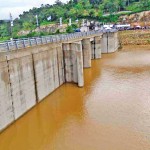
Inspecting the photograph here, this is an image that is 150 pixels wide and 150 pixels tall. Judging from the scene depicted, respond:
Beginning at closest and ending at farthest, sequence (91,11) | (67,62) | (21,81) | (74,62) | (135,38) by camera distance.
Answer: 1. (21,81)
2. (74,62)
3. (67,62)
4. (135,38)
5. (91,11)

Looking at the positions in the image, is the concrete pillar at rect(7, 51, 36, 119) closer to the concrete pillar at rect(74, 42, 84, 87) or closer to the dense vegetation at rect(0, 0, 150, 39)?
the concrete pillar at rect(74, 42, 84, 87)

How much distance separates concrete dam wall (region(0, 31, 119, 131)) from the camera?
2088 cm

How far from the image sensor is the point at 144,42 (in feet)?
246

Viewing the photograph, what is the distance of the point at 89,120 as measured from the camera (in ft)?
71.6

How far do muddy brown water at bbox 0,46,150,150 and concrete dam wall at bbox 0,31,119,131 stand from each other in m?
0.99

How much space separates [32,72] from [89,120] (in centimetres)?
781

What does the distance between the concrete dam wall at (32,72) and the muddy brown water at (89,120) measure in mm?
988

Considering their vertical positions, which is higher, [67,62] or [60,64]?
[67,62]

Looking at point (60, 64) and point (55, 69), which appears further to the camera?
point (60, 64)

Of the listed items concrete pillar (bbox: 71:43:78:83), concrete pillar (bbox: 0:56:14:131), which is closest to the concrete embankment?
concrete pillar (bbox: 71:43:78:83)

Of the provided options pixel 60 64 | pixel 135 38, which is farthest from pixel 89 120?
pixel 135 38

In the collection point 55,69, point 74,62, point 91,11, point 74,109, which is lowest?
point 74,109

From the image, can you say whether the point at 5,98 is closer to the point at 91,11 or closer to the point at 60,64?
the point at 60,64

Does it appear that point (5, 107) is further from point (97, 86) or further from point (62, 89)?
point (97, 86)
